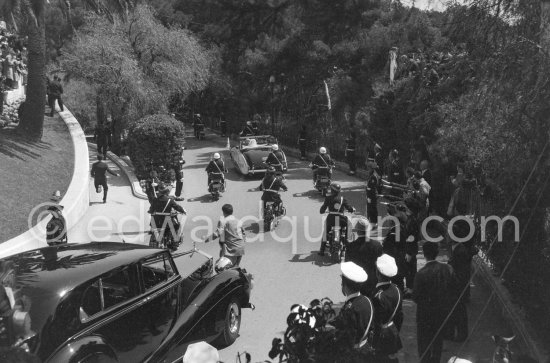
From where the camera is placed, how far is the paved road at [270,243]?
8.91 meters

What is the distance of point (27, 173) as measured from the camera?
58.4ft

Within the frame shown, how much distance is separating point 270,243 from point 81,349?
8661 mm

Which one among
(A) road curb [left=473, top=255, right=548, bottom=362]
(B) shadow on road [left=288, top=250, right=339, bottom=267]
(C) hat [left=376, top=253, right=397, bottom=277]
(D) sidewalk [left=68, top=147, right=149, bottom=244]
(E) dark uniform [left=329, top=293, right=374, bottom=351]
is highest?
(C) hat [left=376, top=253, right=397, bottom=277]

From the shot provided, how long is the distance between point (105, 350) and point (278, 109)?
2907cm

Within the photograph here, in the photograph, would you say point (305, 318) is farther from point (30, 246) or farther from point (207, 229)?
point (207, 229)

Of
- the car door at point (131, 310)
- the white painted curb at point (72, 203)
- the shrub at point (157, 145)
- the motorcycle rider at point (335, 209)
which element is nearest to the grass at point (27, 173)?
the white painted curb at point (72, 203)

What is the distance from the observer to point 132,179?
70.1ft

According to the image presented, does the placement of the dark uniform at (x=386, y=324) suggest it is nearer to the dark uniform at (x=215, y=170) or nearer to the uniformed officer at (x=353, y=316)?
the uniformed officer at (x=353, y=316)

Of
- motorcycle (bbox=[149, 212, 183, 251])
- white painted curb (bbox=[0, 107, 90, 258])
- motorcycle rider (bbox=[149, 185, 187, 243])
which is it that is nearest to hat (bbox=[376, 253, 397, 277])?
motorcycle rider (bbox=[149, 185, 187, 243])

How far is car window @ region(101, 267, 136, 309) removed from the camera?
21.5 feet

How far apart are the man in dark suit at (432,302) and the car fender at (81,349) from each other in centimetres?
345

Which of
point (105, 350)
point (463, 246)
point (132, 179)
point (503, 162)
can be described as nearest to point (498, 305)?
point (463, 246)

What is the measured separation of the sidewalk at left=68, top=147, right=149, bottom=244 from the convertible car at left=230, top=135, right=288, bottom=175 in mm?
4248

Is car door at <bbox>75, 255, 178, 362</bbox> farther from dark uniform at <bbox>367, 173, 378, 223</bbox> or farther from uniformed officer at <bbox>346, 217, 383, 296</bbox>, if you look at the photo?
dark uniform at <bbox>367, 173, 378, 223</bbox>
